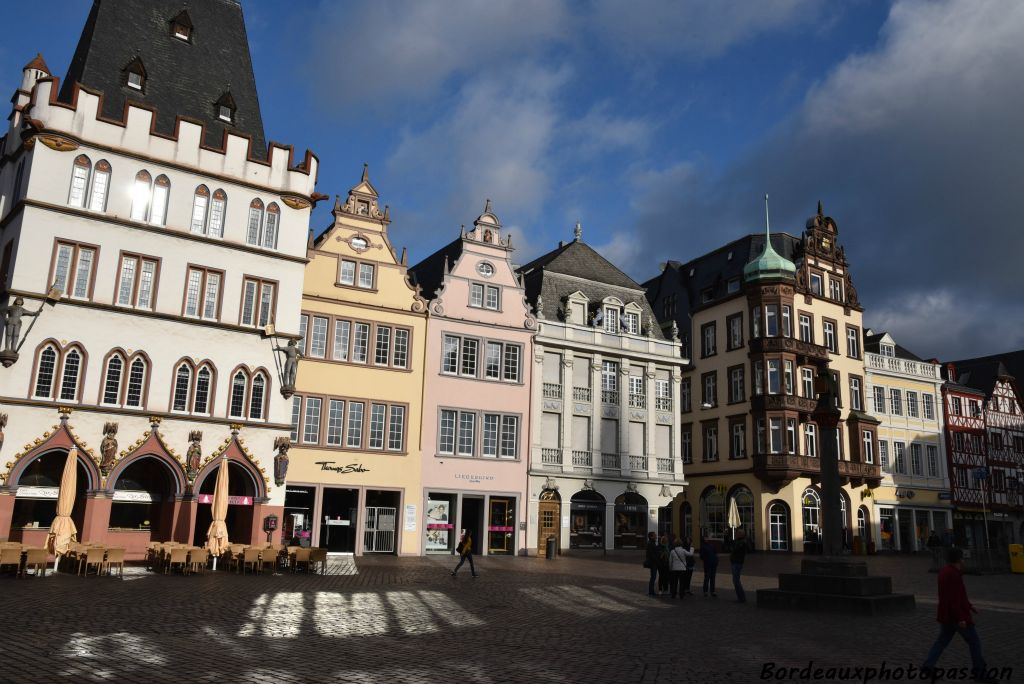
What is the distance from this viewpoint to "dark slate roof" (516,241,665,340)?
149ft

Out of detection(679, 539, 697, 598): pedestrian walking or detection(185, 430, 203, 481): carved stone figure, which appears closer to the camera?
detection(679, 539, 697, 598): pedestrian walking

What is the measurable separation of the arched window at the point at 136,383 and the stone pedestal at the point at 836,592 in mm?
21741

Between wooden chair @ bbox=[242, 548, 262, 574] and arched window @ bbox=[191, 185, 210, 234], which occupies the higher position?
arched window @ bbox=[191, 185, 210, 234]

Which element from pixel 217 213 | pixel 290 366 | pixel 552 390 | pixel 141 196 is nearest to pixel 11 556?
pixel 290 366

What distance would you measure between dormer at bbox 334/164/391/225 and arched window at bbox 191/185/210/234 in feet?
24.7

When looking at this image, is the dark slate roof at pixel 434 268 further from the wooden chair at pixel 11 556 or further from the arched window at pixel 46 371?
the wooden chair at pixel 11 556

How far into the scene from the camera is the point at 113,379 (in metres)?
29.5

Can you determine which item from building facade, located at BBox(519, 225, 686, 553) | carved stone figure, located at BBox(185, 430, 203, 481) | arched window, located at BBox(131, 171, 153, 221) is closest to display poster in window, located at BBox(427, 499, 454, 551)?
building facade, located at BBox(519, 225, 686, 553)

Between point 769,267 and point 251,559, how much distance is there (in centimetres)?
3684

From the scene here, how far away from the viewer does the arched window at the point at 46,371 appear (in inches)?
1107

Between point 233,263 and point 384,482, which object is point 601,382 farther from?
point 233,263

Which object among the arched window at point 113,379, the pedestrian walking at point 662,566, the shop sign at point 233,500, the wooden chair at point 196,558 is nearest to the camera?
the pedestrian walking at point 662,566

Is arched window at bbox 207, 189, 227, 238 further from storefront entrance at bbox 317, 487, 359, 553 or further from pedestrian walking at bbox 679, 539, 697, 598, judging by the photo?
pedestrian walking at bbox 679, 539, 697, 598

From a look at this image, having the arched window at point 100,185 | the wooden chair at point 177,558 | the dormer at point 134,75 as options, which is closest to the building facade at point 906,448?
the wooden chair at point 177,558
